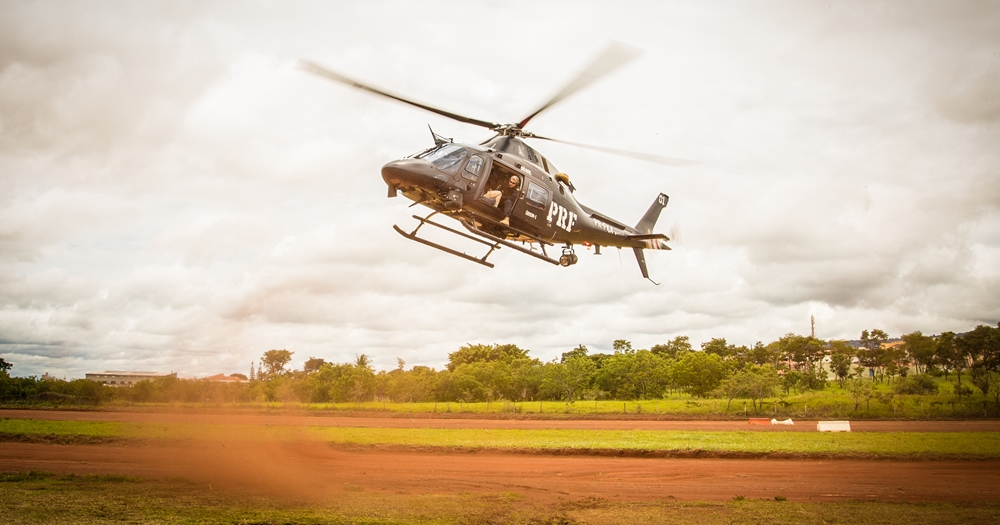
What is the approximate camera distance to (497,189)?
52.7 feet

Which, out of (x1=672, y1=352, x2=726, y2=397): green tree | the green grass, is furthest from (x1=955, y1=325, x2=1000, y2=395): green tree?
(x1=672, y1=352, x2=726, y2=397): green tree

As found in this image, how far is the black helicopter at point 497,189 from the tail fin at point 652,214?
5451 mm

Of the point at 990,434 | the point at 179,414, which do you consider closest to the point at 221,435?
the point at 179,414

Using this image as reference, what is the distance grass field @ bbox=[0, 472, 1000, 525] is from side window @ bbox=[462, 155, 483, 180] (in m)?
9.11

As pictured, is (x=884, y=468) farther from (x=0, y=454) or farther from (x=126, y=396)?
(x=126, y=396)

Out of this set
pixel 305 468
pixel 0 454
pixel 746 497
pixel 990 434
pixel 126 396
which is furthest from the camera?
pixel 126 396

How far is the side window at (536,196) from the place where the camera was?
16.4 m

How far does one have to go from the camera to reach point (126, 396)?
2071 inches

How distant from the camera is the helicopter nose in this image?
14293mm

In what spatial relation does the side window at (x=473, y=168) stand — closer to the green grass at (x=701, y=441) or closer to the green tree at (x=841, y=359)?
the green grass at (x=701, y=441)

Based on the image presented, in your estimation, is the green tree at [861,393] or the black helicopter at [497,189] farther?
the green tree at [861,393]

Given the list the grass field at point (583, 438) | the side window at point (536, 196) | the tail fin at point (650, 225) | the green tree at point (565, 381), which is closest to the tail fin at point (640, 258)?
the tail fin at point (650, 225)

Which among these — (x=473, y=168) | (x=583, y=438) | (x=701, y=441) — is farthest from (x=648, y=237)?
(x=583, y=438)

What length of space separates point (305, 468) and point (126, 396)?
129ft
